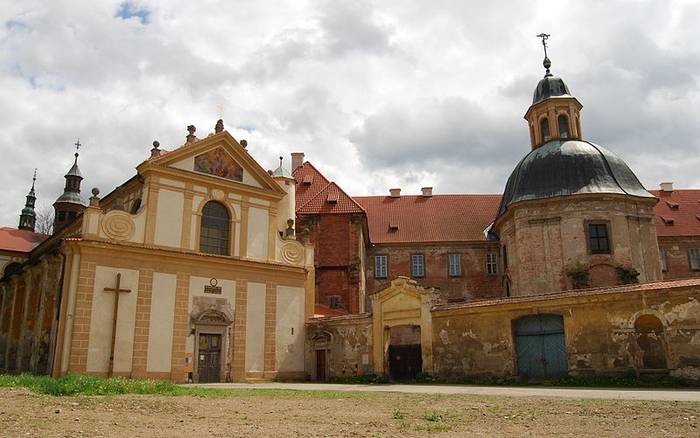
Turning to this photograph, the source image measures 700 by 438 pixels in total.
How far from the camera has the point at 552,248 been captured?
32.3 meters

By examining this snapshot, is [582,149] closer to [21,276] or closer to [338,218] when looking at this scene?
[338,218]

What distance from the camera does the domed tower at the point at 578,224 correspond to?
1243 inches

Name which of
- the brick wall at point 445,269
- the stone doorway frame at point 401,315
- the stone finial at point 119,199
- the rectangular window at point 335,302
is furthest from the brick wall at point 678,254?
the stone finial at point 119,199

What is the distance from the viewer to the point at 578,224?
32125 mm

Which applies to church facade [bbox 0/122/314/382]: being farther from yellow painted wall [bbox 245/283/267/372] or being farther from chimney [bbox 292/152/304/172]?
chimney [bbox 292/152/304/172]

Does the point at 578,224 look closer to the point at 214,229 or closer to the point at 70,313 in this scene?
the point at 214,229

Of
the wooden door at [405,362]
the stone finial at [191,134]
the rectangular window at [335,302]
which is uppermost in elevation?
the stone finial at [191,134]

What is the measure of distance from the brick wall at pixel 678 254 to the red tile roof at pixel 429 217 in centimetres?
1230

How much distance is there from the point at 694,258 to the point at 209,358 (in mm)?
34621

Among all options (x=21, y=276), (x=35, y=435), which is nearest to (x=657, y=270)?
(x=35, y=435)

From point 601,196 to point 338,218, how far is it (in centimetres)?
1524

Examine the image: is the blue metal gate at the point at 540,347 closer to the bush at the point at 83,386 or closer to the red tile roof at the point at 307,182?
the bush at the point at 83,386

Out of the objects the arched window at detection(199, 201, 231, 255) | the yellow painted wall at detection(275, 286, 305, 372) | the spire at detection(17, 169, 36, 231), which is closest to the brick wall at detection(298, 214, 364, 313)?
the yellow painted wall at detection(275, 286, 305, 372)

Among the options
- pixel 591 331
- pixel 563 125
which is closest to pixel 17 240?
pixel 563 125
